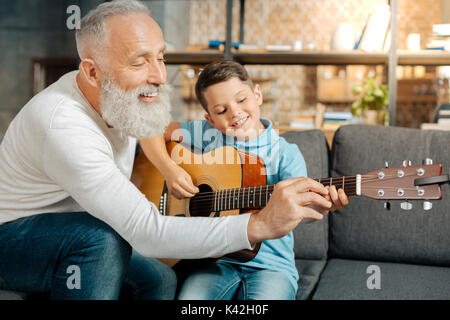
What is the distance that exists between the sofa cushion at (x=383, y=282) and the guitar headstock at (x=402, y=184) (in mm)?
400

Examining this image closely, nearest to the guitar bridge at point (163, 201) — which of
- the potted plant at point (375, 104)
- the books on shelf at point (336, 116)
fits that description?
the books on shelf at point (336, 116)

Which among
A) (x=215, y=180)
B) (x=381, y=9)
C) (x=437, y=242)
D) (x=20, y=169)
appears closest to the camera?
(x=20, y=169)

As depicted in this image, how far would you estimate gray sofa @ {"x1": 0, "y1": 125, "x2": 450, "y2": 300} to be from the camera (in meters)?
1.28

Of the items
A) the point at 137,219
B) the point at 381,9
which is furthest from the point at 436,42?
the point at 137,219

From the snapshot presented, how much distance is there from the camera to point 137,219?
2.91 ft

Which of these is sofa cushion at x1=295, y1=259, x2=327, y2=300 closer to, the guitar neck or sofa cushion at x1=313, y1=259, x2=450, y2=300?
sofa cushion at x1=313, y1=259, x2=450, y2=300

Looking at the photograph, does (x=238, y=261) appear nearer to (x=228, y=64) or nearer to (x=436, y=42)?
(x=228, y=64)

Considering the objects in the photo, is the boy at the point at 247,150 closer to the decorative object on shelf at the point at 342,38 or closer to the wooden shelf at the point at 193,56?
the wooden shelf at the point at 193,56

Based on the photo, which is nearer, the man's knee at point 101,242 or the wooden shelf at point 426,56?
the man's knee at point 101,242

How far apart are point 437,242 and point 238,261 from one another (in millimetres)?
696

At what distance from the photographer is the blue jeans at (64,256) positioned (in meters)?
0.89

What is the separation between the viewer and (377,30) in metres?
2.39

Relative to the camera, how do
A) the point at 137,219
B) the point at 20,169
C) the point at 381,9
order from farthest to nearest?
the point at 381,9
the point at 20,169
the point at 137,219

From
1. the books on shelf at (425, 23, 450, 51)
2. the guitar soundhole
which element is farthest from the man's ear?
the books on shelf at (425, 23, 450, 51)
